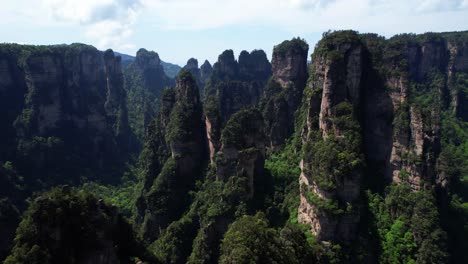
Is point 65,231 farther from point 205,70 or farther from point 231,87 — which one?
point 205,70

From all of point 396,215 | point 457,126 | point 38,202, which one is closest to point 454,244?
point 396,215

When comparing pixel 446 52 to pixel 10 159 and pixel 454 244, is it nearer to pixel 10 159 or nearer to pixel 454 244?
pixel 454 244

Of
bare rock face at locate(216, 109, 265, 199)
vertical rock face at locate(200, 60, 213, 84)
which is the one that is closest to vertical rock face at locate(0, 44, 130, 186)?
bare rock face at locate(216, 109, 265, 199)

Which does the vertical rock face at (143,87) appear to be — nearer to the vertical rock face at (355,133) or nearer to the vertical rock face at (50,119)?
the vertical rock face at (50,119)

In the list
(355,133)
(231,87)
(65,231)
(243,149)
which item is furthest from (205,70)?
(65,231)

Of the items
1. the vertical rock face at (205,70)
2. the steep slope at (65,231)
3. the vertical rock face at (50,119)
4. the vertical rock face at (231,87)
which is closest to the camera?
the steep slope at (65,231)

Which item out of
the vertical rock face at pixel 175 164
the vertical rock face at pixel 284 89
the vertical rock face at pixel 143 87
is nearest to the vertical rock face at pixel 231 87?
the vertical rock face at pixel 175 164

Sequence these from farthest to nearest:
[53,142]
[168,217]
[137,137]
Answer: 1. [137,137]
2. [53,142]
3. [168,217]
